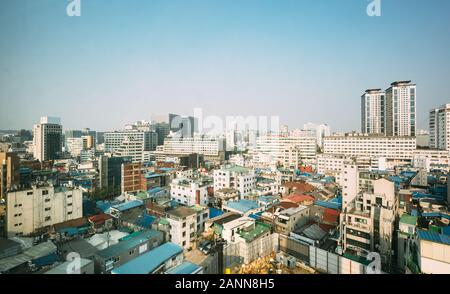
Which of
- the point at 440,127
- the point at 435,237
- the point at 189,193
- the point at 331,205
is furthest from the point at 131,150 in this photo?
the point at 440,127

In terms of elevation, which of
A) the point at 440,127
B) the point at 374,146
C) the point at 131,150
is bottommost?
the point at 131,150

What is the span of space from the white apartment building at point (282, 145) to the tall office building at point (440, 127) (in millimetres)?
8460

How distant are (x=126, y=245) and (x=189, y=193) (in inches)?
155

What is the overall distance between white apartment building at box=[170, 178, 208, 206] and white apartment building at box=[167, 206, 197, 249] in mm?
2171

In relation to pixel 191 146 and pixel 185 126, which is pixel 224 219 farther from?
pixel 185 126

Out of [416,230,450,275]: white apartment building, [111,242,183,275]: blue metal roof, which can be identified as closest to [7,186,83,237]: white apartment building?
[111,242,183,275]: blue metal roof

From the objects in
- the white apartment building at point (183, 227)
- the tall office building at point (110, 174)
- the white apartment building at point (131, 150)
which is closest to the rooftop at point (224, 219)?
the white apartment building at point (183, 227)

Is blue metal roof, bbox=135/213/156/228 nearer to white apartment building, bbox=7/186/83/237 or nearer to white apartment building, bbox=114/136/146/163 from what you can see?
white apartment building, bbox=7/186/83/237

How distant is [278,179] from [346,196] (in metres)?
3.91

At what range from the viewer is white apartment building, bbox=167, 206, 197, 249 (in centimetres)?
539

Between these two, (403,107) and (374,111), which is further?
(374,111)

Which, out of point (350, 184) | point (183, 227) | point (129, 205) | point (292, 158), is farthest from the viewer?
point (292, 158)

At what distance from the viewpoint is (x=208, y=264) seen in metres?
4.44

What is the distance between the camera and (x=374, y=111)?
2373cm
